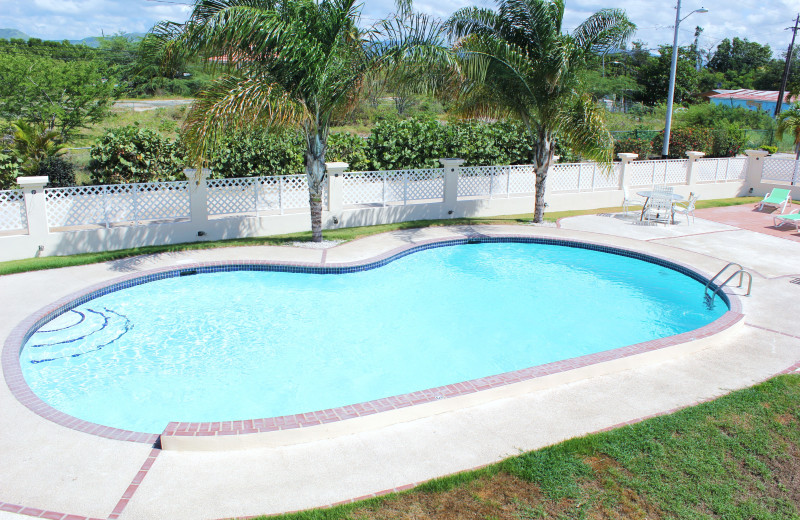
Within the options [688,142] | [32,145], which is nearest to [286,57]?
[32,145]

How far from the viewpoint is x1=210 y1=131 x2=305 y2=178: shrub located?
15.5 meters

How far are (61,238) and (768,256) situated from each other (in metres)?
14.3

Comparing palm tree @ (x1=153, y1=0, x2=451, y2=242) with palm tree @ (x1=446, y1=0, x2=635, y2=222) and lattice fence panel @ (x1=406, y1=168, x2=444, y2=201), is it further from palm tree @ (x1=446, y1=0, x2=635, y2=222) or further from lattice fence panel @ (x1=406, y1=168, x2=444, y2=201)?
lattice fence panel @ (x1=406, y1=168, x2=444, y2=201)

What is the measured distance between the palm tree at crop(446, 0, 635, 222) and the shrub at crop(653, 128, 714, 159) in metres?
11.9

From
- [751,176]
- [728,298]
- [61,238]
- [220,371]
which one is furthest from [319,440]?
[751,176]

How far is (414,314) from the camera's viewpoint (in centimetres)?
1006

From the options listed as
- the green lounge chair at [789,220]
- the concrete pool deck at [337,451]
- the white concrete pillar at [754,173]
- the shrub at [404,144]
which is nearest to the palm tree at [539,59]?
the shrub at [404,144]

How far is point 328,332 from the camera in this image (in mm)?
9242

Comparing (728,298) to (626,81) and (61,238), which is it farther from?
(626,81)

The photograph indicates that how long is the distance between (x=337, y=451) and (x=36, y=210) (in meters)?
9.07

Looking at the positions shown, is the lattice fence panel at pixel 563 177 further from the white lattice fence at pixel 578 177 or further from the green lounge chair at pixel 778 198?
the green lounge chair at pixel 778 198

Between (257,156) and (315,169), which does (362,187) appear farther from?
(257,156)

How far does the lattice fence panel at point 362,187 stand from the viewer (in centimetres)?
1473

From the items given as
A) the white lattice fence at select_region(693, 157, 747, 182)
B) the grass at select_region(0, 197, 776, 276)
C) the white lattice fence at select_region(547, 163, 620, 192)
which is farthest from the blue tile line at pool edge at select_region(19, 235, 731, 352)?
the white lattice fence at select_region(693, 157, 747, 182)
